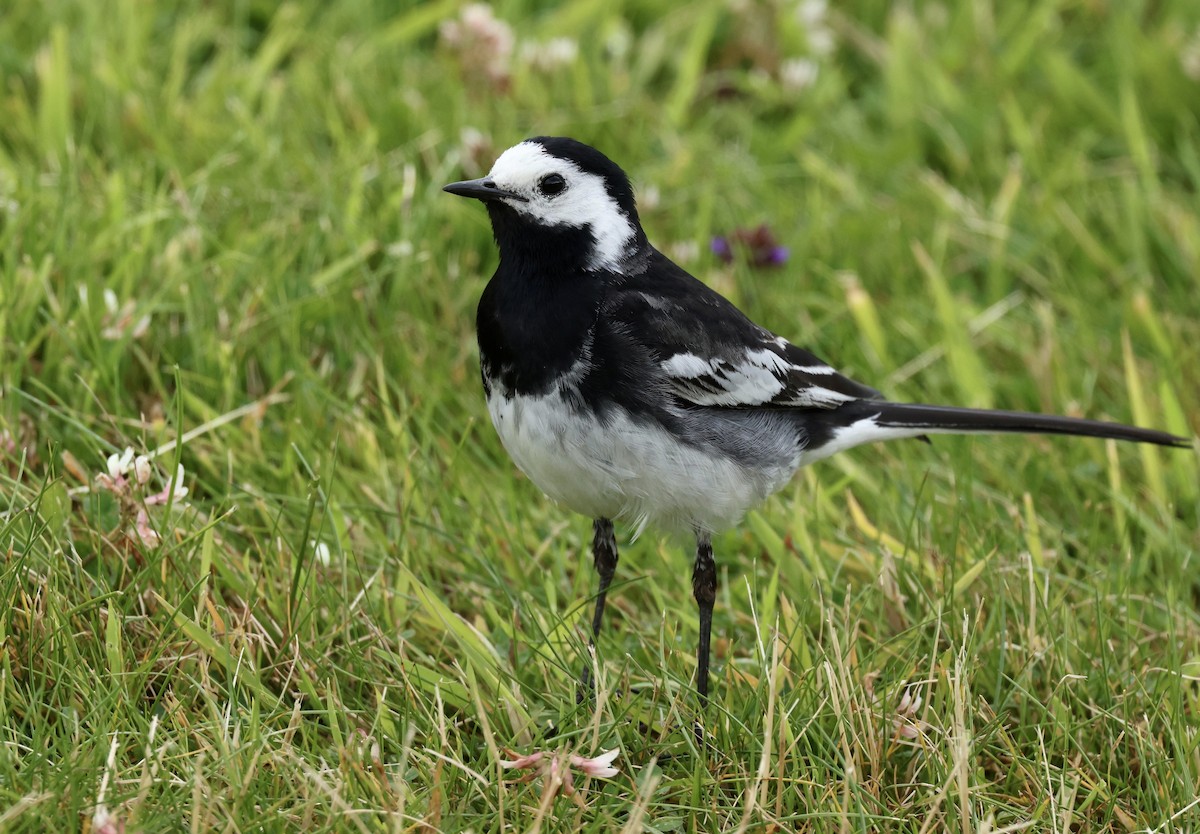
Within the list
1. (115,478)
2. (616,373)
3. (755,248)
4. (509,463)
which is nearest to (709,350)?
(616,373)

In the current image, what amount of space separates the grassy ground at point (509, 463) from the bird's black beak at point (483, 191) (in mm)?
698

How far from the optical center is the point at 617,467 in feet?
11.7

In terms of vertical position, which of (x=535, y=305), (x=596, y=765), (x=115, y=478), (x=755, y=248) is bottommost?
(x=596, y=765)

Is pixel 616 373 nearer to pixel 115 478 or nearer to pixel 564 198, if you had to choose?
pixel 564 198

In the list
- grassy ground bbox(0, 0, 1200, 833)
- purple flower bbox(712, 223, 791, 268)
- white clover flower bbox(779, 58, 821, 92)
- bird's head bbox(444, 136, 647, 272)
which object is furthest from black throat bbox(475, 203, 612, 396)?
white clover flower bbox(779, 58, 821, 92)

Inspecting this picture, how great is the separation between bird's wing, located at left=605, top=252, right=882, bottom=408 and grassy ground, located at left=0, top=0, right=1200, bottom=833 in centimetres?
44

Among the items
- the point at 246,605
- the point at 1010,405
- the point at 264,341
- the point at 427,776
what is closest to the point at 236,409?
the point at 264,341

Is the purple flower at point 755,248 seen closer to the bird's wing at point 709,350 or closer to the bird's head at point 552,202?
the bird's wing at point 709,350

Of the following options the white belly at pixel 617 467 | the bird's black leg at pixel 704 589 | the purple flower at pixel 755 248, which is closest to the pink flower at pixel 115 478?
the white belly at pixel 617 467

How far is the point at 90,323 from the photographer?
4.20 metres

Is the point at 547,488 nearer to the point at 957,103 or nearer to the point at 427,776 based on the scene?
the point at 427,776

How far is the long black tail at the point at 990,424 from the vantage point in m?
4.14

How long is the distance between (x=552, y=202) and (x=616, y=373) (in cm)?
50

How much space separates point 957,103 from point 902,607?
11.9 feet
